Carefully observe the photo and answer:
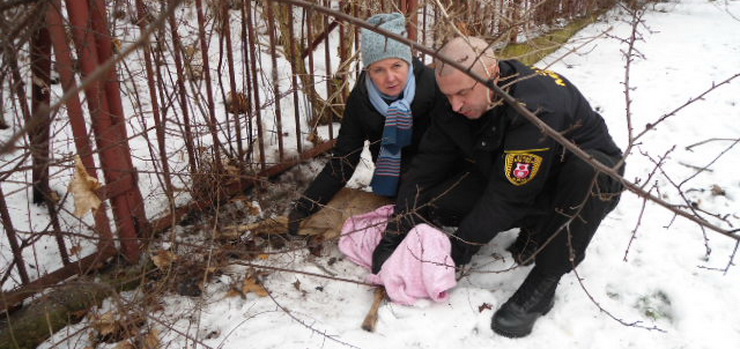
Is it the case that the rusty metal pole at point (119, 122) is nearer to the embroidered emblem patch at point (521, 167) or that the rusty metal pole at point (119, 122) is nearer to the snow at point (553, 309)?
the snow at point (553, 309)

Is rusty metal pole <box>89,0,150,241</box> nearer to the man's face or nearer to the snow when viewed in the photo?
the snow

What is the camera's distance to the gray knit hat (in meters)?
2.42

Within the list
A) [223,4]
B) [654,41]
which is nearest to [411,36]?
[223,4]

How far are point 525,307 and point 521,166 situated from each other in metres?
0.60

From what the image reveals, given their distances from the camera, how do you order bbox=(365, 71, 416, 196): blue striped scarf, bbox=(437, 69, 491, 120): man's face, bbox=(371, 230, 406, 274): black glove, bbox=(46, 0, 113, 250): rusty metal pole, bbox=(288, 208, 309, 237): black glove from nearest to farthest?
bbox=(46, 0, 113, 250): rusty metal pole → bbox=(437, 69, 491, 120): man's face → bbox=(371, 230, 406, 274): black glove → bbox=(365, 71, 416, 196): blue striped scarf → bbox=(288, 208, 309, 237): black glove

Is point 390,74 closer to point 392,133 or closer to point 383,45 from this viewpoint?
point 383,45

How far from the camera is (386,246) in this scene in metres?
2.54

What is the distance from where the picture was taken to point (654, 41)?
6055mm

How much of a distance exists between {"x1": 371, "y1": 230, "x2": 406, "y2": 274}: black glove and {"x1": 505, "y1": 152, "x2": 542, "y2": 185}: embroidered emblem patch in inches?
26.2

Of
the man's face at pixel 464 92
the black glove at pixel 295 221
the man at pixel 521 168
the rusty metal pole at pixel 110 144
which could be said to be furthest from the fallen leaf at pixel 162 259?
the man's face at pixel 464 92

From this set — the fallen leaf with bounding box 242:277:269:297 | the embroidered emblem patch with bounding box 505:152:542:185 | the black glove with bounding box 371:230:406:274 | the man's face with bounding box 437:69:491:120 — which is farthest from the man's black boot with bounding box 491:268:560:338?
the fallen leaf with bounding box 242:277:269:297

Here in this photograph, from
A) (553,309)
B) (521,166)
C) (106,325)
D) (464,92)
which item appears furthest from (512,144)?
(106,325)

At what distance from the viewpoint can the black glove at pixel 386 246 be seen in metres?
2.50

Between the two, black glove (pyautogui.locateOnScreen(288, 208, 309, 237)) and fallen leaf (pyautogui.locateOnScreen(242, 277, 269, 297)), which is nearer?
fallen leaf (pyautogui.locateOnScreen(242, 277, 269, 297))
